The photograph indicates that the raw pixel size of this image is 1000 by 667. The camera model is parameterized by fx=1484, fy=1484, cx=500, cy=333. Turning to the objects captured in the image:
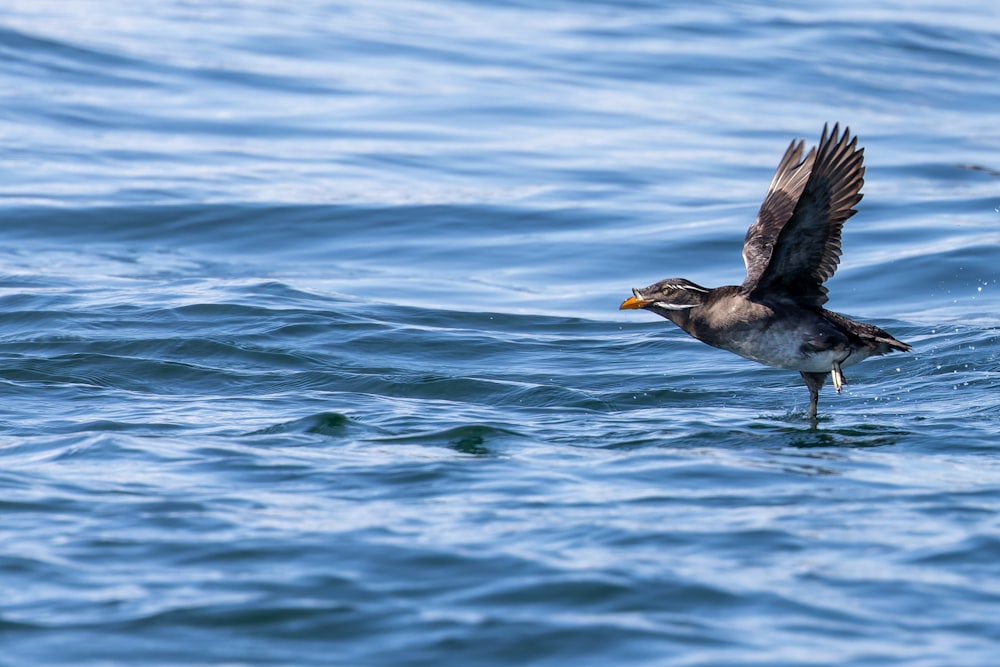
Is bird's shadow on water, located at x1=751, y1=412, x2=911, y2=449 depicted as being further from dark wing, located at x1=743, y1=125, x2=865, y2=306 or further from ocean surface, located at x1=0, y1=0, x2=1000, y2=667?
dark wing, located at x1=743, y1=125, x2=865, y2=306

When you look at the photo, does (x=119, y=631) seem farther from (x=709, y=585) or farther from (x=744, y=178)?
(x=744, y=178)

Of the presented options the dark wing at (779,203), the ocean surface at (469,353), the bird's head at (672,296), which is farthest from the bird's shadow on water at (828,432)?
the dark wing at (779,203)

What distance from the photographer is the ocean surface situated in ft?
20.6

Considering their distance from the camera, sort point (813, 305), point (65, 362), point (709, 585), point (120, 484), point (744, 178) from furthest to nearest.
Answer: point (744, 178)
point (65, 362)
point (813, 305)
point (120, 484)
point (709, 585)

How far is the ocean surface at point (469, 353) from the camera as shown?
6270mm

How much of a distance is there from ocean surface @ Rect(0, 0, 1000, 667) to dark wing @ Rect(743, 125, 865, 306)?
96cm

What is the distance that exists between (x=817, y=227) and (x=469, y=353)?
3.90 meters

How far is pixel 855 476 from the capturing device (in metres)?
8.25

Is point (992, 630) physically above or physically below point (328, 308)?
below

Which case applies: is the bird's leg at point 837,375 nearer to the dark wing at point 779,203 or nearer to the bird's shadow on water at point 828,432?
the bird's shadow on water at point 828,432

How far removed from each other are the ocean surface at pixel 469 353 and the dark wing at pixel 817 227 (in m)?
0.96

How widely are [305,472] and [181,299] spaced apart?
586cm

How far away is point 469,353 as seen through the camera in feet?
41.2

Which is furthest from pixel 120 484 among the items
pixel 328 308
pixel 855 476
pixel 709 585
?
pixel 328 308
